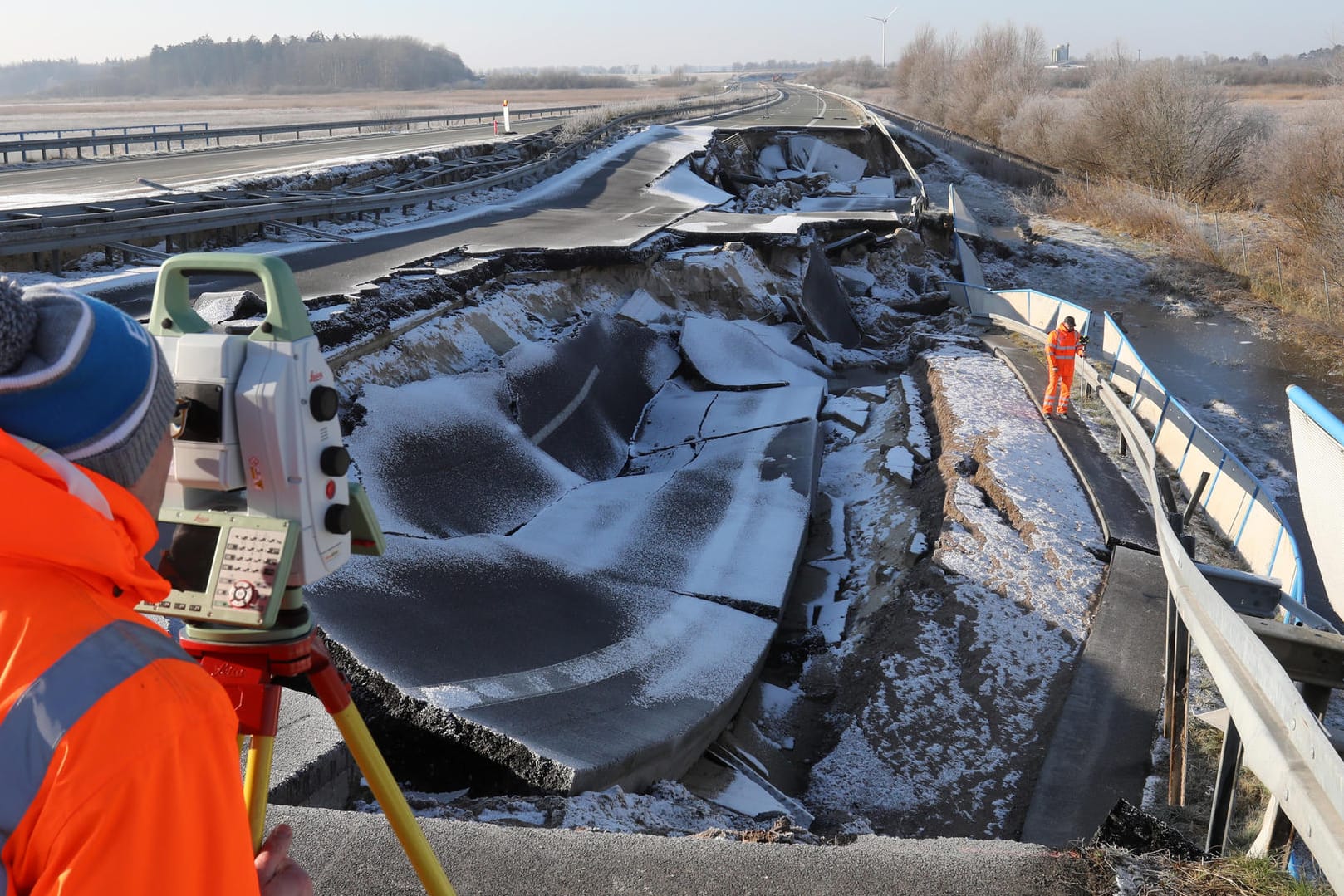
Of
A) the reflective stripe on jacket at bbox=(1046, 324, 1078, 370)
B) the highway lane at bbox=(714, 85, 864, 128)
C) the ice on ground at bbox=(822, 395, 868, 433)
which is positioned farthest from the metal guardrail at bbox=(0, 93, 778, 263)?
the highway lane at bbox=(714, 85, 864, 128)

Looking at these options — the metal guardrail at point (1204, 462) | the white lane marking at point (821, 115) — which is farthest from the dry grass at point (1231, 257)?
the white lane marking at point (821, 115)

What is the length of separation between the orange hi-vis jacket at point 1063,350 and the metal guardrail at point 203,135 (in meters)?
22.1

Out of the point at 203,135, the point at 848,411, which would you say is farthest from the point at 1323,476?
the point at 203,135

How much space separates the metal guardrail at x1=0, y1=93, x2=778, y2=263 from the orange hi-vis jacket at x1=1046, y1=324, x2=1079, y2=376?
10838 mm

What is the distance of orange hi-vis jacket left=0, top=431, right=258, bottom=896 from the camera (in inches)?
45.1

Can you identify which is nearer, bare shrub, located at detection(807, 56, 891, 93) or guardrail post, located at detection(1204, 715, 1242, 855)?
guardrail post, located at detection(1204, 715, 1242, 855)

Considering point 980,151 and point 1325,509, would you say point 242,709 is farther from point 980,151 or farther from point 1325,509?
point 980,151

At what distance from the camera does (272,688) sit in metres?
2.11

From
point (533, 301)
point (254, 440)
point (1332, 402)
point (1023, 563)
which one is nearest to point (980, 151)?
point (1332, 402)

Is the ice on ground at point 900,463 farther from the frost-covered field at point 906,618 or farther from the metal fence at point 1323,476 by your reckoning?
the metal fence at point 1323,476

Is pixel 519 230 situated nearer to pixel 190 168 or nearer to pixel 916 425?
pixel 916 425

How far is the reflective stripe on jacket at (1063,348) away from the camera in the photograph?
12148 mm

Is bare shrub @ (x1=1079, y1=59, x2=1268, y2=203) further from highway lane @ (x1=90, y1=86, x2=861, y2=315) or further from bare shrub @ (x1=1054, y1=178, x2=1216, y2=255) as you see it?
highway lane @ (x1=90, y1=86, x2=861, y2=315)

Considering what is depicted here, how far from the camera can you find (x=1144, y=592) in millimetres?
8039
